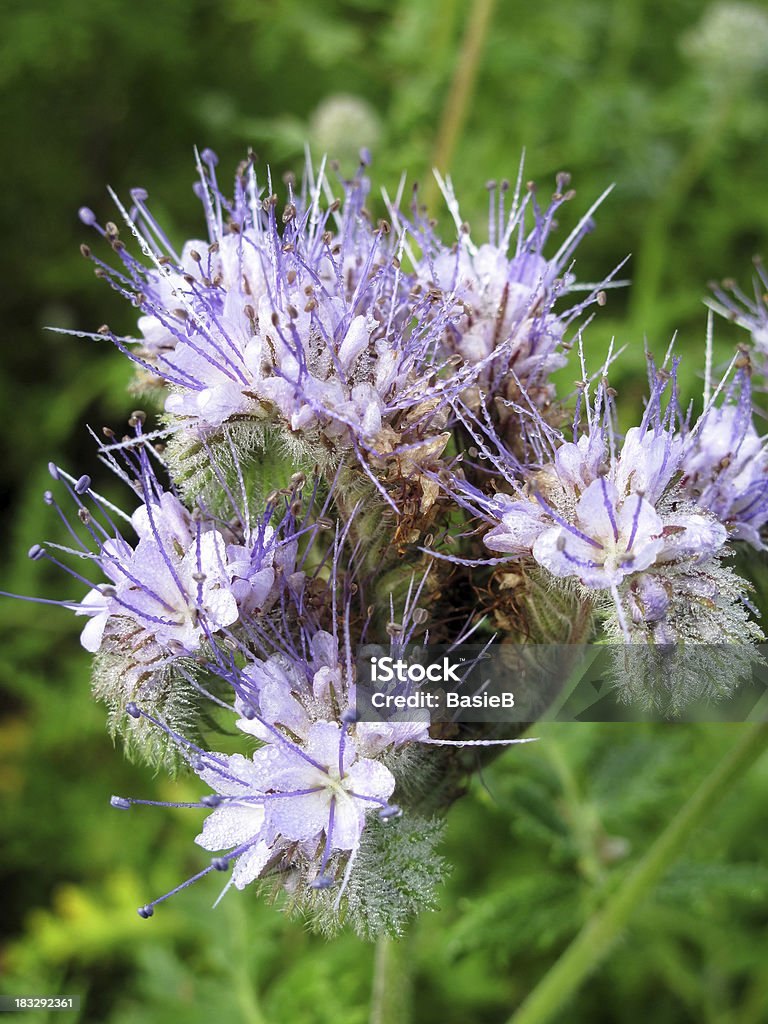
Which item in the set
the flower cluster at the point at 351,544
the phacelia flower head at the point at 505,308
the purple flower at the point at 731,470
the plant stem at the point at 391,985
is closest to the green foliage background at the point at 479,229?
the plant stem at the point at 391,985

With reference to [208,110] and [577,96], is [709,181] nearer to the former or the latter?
[577,96]

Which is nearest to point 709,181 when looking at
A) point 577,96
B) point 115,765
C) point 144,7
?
point 577,96

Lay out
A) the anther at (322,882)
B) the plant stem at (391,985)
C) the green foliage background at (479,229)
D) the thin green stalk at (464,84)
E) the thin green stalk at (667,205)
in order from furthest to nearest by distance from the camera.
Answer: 1. the thin green stalk at (667,205)
2. the thin green stalk at (464,84)
3. the green foliage background at (479,229)
4. the plant stem at (391,985)
5. the anther at (322,882)

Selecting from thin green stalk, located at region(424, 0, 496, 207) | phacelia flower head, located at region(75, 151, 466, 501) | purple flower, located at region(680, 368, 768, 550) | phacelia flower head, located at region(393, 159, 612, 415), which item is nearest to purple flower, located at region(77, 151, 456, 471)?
phacelia flower head, located at region(75, 151, 466, 501)

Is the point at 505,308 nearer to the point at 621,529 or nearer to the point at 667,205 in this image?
the point at 621,529

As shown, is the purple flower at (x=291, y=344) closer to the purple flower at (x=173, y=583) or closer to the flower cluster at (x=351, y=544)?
the flower cluster at (x=351, y=544)

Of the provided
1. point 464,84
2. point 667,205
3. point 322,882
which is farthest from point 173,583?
point 667,205

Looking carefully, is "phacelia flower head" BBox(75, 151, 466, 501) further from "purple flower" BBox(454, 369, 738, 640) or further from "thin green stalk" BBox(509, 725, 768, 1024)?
"thin green stalk" BBox(509, 725, 768, 1024)

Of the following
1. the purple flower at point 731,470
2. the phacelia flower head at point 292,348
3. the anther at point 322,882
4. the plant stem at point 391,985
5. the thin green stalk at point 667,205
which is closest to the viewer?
the anther at point 322,882
